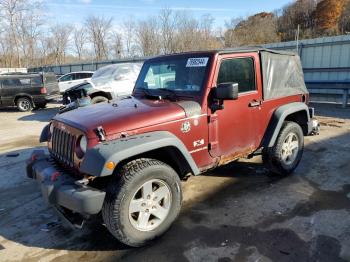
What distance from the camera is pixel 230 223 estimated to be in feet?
12.8

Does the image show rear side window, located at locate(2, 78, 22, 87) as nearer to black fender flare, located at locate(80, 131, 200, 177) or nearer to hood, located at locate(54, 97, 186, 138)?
hood, located at locate(54, 97, 186, 138)

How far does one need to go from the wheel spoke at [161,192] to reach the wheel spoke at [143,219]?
201mm

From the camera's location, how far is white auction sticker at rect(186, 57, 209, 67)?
13.6 feet

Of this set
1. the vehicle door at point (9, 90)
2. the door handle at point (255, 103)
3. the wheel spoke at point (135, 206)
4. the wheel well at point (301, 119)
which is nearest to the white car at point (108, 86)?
the vehicle door at point (9, 90)

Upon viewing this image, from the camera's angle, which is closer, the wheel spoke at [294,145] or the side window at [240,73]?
the side window at [240,73]

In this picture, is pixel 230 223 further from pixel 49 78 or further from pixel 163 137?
pixel 49 78

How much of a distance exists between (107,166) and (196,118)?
1310mm

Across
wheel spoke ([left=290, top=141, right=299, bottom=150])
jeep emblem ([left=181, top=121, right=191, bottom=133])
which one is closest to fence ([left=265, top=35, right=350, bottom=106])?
wheel spoke ([left=290, top=141, right=299, bottom=150])

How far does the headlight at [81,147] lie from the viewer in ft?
11.0

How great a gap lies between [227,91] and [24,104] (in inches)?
540

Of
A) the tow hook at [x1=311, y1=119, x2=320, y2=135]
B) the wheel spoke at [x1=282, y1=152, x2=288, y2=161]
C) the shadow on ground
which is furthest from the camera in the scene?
the shadow on ground

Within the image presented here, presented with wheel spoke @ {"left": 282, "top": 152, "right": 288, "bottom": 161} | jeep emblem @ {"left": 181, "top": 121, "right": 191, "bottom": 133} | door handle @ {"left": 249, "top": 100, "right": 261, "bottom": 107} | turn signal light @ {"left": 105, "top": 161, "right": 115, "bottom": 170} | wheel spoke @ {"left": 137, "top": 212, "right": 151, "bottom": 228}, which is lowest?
wheel spoke @ {"left": 137, "top": 212, "right": 151, "bottom": 228}

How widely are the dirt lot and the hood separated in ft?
4.11

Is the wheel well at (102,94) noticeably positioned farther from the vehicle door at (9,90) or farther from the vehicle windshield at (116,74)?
the vehicle door at (9,90)
